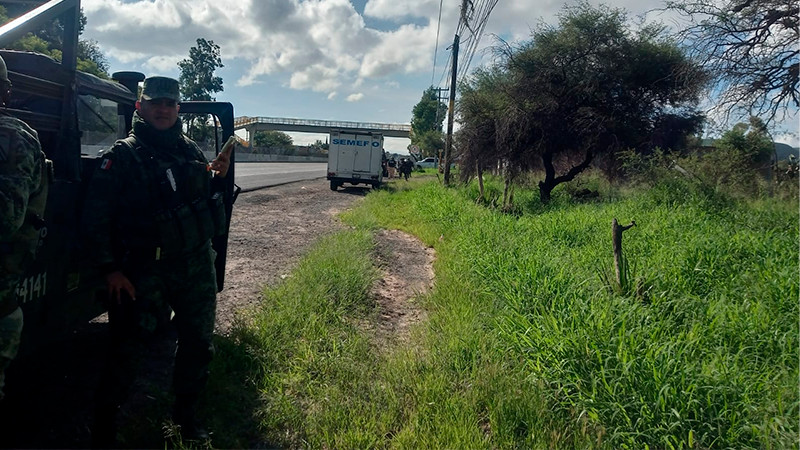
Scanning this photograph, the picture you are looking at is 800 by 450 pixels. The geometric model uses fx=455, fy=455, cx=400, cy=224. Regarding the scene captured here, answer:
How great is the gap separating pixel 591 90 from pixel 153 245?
1252cm

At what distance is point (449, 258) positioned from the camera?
6730mm

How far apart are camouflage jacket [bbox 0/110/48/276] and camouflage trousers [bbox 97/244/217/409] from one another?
20.6 inches

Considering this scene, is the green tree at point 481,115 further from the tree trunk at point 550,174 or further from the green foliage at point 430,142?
the green foliage at point 430,142

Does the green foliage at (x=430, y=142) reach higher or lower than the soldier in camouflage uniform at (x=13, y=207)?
higher

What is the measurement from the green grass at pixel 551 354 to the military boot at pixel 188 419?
351 mm

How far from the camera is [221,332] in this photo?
3906 millimetres

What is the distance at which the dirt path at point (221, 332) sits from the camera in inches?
99.3

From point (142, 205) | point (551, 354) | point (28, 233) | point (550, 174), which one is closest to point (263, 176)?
point (550, 174)

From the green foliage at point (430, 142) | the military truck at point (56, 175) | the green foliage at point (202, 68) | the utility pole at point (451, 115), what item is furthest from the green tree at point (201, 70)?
the military truck at point (56, 175)

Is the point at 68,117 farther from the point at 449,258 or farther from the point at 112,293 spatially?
the point at 449,258

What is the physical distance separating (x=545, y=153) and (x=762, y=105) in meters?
5.13

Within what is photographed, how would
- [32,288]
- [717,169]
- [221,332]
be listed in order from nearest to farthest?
[32,288] → [221,332] → [717,169]

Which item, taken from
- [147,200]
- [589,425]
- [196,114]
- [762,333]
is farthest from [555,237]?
[147,200]

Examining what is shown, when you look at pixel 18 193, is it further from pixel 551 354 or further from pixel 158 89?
pixel 551 354
